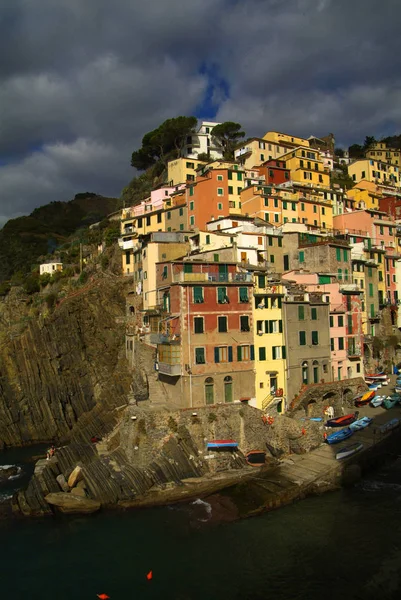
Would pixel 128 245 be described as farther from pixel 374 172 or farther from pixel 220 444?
pixel 374 172

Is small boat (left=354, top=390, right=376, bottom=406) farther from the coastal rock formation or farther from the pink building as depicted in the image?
the coastal rock formation

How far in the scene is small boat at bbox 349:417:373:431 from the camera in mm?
39162

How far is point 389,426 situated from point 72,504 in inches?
1000

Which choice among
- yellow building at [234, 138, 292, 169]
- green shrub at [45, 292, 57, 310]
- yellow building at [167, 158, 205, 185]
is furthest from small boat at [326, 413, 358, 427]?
yellow building at [234, 138, 292, 169]

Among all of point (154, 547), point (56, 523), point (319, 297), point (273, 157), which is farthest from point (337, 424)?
point (273, 157)

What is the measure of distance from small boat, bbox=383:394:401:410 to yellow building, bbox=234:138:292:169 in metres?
51.4

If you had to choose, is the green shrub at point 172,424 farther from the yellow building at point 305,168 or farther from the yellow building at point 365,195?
the yellow building at point 365,195

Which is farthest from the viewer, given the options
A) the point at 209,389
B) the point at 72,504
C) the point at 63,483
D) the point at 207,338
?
the point at 207,338

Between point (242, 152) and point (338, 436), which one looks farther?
point (242, 152)

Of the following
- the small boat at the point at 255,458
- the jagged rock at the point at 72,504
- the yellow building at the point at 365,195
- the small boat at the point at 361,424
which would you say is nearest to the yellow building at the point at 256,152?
the yellow building at the point at 365,195

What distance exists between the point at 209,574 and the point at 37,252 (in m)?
87.4

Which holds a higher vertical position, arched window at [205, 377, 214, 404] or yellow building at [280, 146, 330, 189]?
yellow building at [280, 146, 330, 189]

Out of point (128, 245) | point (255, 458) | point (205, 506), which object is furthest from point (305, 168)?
point (205, 506)

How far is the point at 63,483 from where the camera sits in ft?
114
